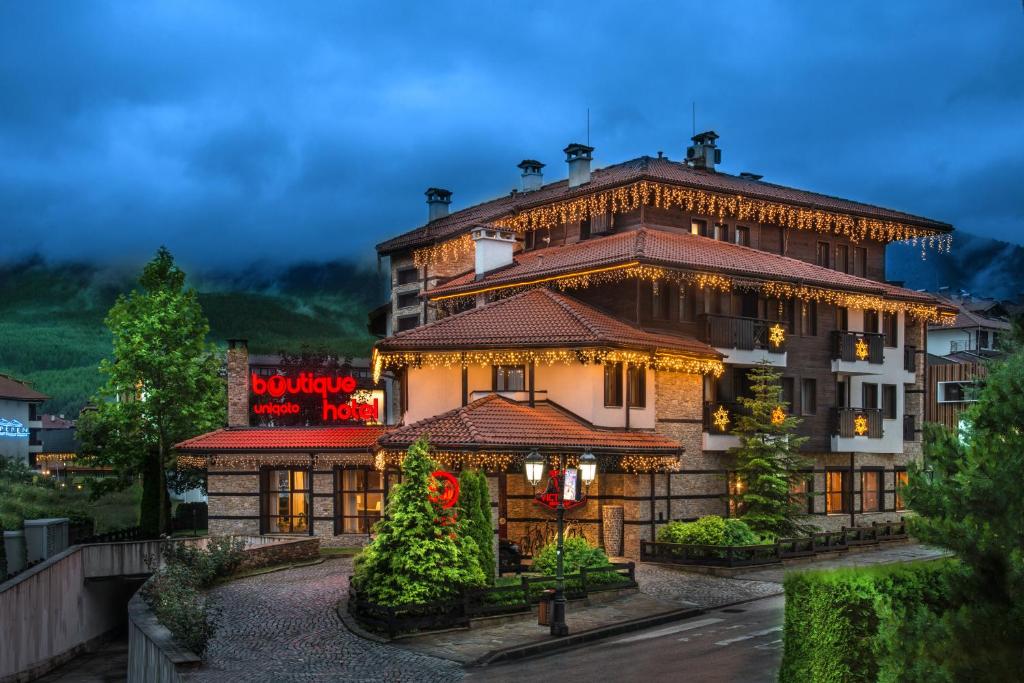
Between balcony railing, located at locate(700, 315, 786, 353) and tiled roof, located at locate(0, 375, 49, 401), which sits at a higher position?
balcony railing, located at locate(700, 315, 786, 353)

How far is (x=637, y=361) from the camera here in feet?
118

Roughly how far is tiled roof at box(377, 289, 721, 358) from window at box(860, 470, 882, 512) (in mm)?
10882

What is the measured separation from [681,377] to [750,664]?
17578 mm

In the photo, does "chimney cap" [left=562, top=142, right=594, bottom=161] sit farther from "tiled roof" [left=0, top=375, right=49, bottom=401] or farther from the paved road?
"tiled roof" [left=0, top=375, right=49, bottom=401]

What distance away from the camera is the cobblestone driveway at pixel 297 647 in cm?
2084

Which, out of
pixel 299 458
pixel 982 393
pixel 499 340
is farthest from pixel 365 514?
pixel 982 393

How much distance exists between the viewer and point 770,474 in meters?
37.2

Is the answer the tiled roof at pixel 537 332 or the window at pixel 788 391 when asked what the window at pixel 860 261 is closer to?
the window at pixel 788 391

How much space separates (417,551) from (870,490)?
1035 inches

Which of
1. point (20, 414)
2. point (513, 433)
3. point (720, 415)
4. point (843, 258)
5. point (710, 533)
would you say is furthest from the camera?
point (20, 414)

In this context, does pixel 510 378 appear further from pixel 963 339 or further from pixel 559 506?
pixel 963 339

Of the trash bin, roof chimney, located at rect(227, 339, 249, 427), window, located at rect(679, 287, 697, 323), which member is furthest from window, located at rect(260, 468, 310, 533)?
the trash bin

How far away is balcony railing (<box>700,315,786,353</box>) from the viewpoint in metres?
39.2

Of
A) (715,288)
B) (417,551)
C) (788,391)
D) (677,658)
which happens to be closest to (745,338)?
(715,288)
